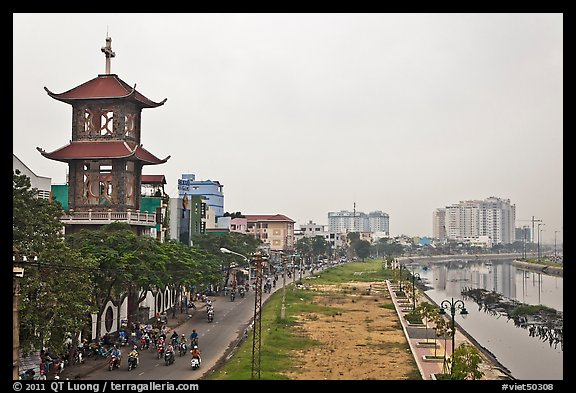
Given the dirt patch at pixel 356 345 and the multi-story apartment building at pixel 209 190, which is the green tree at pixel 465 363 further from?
the multi-story apartment building at pixel 209 190

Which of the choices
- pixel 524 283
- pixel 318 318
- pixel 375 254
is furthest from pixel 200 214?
pixel 375 254

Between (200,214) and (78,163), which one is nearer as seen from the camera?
(78,163)

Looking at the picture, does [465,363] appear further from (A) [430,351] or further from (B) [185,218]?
(B) [185,218]

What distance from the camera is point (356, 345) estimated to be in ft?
106

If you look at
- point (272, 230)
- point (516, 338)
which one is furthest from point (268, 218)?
point (516, 338)

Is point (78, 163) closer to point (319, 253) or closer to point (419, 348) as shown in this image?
point (419, 348)

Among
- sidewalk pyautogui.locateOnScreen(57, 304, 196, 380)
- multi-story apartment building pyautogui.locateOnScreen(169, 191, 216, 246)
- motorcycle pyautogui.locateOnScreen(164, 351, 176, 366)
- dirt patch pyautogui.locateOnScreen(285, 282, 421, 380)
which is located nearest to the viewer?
sidewalk pyautogui.locateOnScreen(57, 304, 196, 380)

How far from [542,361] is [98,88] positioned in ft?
99.6

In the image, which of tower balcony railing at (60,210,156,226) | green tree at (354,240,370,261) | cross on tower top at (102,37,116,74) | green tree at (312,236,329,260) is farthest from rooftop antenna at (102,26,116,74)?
green tree at (354,240,370,261)

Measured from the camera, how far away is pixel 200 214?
60.1m

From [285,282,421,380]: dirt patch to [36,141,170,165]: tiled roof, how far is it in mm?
14700

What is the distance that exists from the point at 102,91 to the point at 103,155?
4.22m

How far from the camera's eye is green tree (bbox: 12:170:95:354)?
19.9m

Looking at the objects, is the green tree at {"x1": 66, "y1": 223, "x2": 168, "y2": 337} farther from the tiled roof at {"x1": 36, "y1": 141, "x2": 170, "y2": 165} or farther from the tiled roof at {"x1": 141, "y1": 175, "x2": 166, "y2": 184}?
the tiled roof at {"x1": 141, "y1": 175, "x2": 166, "y2": 184}
